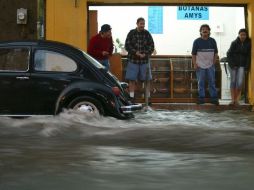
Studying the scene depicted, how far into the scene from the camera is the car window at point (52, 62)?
10.8 m

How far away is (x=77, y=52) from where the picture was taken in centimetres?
1092

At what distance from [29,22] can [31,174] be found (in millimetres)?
9658

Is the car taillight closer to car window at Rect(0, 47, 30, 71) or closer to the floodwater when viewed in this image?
the floodwater

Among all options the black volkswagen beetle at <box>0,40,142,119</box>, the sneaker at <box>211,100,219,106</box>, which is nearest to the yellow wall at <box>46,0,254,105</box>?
the sneaker at <box>211,100,219,106</box>

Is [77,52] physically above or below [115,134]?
above

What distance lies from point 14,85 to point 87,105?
1187 mm

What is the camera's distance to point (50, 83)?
10.7 m

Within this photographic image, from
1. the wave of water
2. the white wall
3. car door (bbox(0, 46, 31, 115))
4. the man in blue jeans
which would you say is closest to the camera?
the wave of water

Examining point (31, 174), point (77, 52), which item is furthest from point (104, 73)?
point (31, 174)

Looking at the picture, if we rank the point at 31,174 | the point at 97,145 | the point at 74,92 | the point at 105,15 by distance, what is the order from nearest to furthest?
the point at 31,174, the point at 97,145, the point at 74,92, the point at 105,15

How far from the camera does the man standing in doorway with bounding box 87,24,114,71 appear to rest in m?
14.5

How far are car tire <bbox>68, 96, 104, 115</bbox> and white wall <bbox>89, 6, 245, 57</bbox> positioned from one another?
5485 mm

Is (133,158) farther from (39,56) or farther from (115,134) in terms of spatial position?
(39,56)

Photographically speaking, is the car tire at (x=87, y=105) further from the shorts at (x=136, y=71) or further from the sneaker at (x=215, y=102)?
the sneaker at (x=215, y=102)
